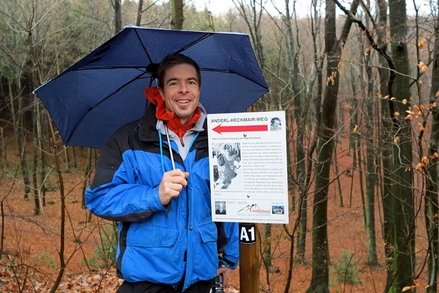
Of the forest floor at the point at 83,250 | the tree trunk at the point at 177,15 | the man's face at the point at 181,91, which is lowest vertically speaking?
→ the forest floor at the point at 83,250

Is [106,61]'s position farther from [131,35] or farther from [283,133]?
[283,133]

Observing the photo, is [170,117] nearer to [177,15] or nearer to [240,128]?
[240,128]

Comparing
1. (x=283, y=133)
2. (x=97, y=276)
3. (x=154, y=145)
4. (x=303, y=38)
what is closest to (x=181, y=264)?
(x=154, y=145)

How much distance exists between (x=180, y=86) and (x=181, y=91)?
0.10 feet

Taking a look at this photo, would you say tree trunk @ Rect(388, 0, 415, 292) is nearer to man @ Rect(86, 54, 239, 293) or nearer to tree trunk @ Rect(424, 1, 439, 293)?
tree trunk @ Rect(424, 1, 439, 293)

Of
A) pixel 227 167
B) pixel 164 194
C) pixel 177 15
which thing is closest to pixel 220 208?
pixel 227 167

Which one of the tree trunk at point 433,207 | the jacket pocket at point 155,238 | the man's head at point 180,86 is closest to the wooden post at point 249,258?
the jacket pocket at point 155,238

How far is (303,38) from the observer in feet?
52.2

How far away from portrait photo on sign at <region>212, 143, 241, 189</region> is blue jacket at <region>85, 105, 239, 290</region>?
0.09 metres

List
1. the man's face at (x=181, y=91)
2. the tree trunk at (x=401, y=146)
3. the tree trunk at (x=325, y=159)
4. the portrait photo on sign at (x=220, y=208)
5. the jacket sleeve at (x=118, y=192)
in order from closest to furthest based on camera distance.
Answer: the jacket sleeve at (x=118, y=192) < the portrait photo on sign at (x=220, y=208) < the man's face at (x=181, y=91) < the tree trunk at (x=401, y=146) < the tree trunk at (x=325, y=159)

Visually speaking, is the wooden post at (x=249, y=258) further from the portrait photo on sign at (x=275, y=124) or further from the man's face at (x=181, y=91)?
the man's face at (x=181, y=91)

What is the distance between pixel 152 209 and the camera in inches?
79.6

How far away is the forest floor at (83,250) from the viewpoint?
6.53 meters

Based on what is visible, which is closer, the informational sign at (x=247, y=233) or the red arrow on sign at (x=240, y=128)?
the red arrow on sign at (x=240, y=128)
